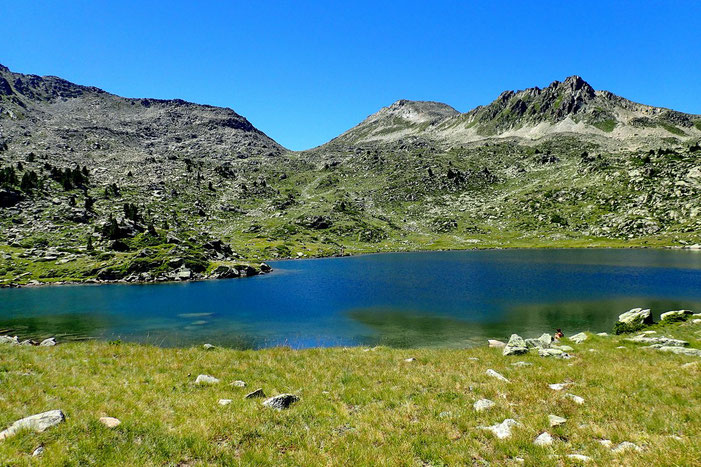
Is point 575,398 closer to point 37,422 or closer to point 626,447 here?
point 626,447

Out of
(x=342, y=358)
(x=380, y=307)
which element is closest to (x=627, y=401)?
(x=342, y=358)

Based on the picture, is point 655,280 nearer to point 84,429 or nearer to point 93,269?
point 84,429

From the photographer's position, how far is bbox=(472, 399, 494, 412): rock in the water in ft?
43.6

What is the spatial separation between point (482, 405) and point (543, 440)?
10.3ft

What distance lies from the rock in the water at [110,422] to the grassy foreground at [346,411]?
7.7 inches

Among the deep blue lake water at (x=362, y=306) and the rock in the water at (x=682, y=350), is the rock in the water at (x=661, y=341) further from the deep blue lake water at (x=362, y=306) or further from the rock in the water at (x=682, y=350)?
the deep blue lake water at (x=362, y=306)

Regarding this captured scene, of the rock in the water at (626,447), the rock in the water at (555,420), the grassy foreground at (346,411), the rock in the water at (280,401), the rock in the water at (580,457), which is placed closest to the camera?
the rock in the water at (580,457)

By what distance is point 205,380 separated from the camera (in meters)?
17.1

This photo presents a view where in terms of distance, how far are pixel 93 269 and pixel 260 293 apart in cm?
5857

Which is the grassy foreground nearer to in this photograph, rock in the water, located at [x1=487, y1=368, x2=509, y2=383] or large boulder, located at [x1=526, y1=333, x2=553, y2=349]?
rock in the water, located at [x1=487, y1=368, x2=509, y2=383]

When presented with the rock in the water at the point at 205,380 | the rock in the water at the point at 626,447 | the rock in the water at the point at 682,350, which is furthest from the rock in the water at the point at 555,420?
the rock in the water at the point at 682,350

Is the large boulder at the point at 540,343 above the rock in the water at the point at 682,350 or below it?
below

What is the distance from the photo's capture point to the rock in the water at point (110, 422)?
1109cm

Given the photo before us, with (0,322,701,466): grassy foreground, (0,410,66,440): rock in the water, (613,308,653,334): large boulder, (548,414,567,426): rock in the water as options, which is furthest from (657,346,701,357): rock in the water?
(0,410,66,440): rock in the water
